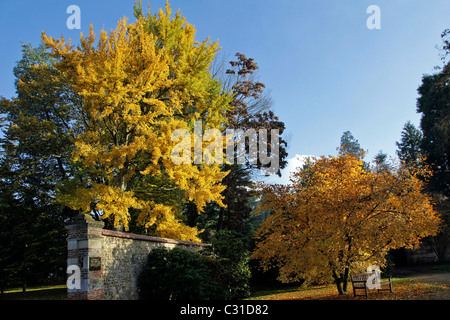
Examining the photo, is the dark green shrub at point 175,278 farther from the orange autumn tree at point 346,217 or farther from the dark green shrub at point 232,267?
the orange autumn tree at point 346,217

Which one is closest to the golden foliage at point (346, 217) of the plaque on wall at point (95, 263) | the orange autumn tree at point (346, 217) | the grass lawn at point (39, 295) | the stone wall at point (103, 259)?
the orange autumn tree at point (346, 217)

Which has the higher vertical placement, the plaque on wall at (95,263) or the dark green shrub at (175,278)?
the plaque on wall at (95,263)

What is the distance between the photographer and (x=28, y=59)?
21.4m

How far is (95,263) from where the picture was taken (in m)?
7.48

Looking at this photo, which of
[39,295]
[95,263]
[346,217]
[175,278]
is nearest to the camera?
[95,263]

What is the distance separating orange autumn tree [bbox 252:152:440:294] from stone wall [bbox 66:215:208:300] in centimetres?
469

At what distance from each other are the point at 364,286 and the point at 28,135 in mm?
17273

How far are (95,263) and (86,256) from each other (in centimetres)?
32

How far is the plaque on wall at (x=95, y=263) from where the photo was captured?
737 centimetres

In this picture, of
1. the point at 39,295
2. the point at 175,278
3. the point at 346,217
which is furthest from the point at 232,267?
the point at 39,295

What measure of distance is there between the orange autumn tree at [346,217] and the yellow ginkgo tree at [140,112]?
3.79 meters

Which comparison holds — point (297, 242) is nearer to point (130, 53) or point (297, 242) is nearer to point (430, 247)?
point (130, 53)

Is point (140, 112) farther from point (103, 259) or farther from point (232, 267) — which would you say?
point (232, 267)
